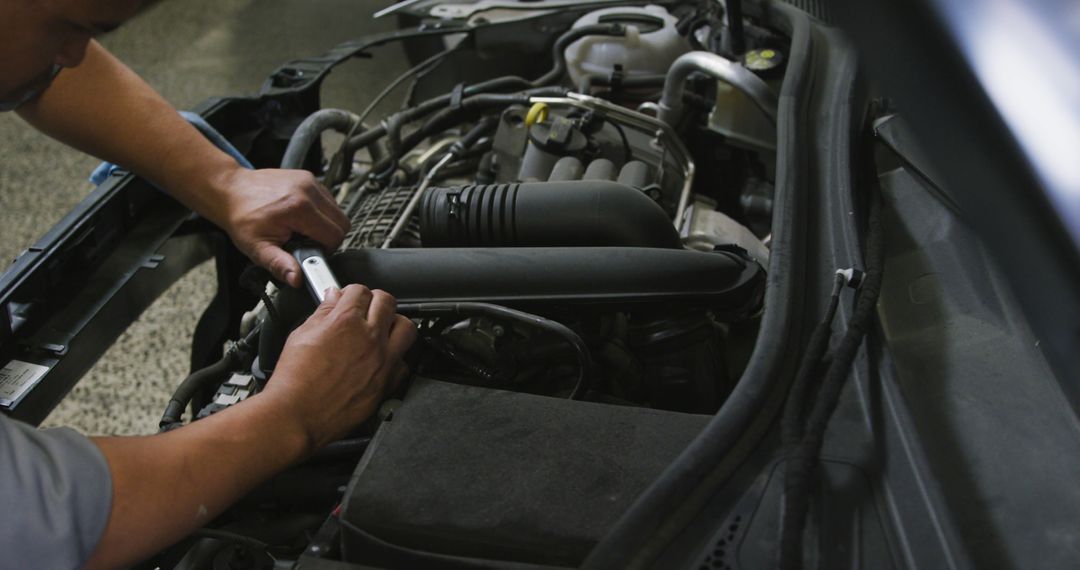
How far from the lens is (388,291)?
1090 millimetres

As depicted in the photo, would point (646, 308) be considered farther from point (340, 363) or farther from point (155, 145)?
point (155, 145)

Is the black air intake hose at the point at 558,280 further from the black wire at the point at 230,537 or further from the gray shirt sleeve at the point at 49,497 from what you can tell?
the gray shirt sleeve at the point at 49,497

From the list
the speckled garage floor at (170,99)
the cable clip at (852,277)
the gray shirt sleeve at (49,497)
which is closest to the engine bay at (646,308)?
→ the cable clip at (852,277)

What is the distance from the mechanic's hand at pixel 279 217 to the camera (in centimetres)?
116

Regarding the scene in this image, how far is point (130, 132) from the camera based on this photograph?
4.21ft

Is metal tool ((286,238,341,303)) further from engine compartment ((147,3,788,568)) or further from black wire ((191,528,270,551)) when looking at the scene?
black wire ((191,528,270,551))

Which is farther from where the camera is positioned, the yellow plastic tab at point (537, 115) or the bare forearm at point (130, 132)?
the yellow plastic tab at point (537, 115)

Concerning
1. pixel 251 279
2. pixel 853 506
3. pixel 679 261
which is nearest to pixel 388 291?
pixel 251 279

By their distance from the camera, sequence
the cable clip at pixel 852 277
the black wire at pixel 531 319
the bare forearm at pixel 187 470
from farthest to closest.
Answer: the black wire at pixel 531 319 < the cable clip at pixel 852 277 < the bare forearm at pixel 187 470

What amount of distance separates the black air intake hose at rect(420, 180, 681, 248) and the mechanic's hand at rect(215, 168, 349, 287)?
137 mm

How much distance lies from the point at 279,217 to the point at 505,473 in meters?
0.54

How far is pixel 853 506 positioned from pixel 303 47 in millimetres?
3166

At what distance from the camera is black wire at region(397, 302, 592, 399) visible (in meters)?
0.99

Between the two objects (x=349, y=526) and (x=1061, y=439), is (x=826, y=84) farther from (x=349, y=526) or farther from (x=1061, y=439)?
(x=349, y=526)
